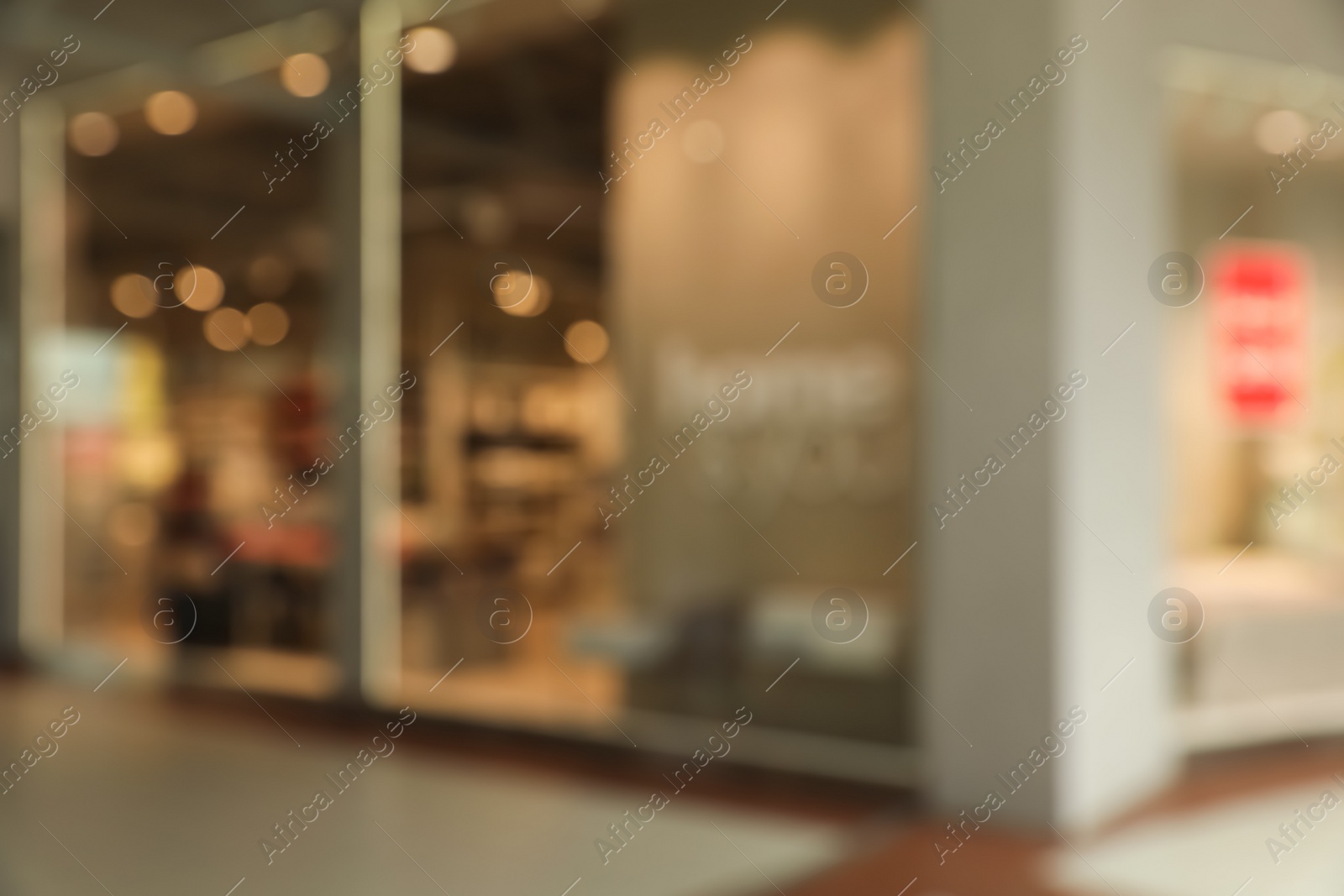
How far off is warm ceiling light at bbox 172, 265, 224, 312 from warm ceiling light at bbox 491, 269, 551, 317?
233 centimetres

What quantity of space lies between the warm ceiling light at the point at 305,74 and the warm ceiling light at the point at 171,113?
0.88m

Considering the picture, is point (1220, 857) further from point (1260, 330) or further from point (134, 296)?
point (134, 296)

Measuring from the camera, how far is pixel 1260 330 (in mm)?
5215

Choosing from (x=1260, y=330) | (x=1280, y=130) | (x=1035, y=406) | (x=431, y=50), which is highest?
(x=431, y=50)

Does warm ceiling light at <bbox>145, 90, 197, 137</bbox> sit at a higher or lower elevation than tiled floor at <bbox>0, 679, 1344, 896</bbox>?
higher

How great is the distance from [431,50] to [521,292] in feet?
4.91

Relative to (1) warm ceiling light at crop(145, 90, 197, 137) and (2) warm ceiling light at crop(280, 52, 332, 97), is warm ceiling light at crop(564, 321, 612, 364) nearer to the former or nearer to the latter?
(2) warm ceiling light at crop(280, 52, 332, 97)

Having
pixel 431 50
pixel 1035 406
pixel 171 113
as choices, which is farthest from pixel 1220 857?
pixel 171 113

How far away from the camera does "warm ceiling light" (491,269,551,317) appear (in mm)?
5219

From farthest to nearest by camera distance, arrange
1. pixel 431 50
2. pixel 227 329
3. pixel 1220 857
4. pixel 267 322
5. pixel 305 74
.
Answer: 1. pixel 227 329
2. pixel 267 322
3. pixel 305 74
4. pixel 431 50
5. pixel 1220 857

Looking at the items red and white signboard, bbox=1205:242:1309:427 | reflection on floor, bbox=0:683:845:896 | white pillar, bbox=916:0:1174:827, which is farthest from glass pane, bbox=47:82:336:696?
red and white signboard, bbox=1205:242:1309:427

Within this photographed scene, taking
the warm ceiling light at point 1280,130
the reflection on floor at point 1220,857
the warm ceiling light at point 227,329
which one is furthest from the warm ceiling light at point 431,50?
the reflection on floor at point 1220,857

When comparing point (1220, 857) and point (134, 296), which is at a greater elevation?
point (134, 296)

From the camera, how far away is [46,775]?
15.2 feet
